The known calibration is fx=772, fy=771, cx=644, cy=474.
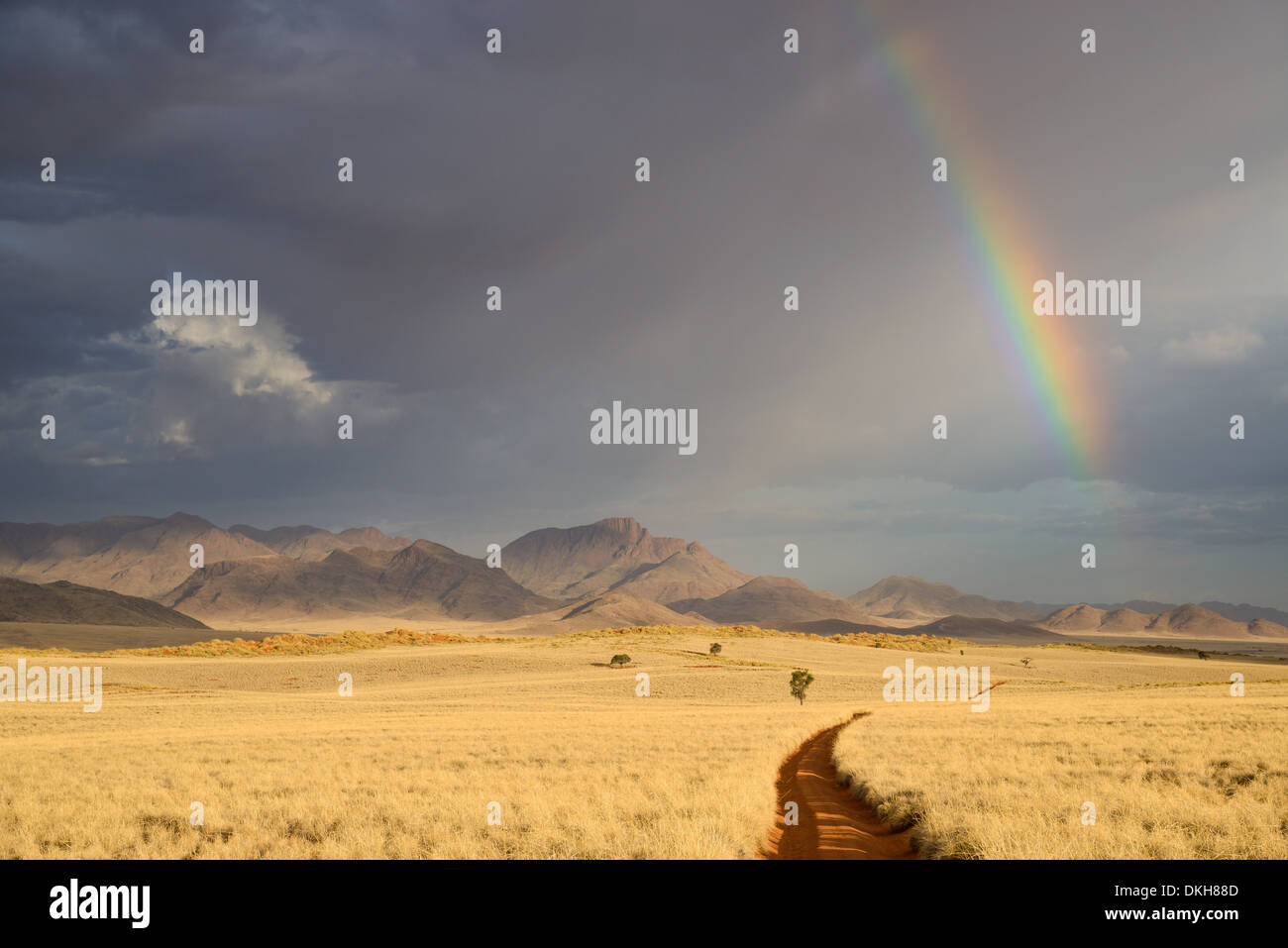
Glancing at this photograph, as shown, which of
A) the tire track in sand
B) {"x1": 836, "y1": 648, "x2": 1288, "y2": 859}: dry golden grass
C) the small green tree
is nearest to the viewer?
{"x1": 836, "y1": 648, "x2": 1288, "y2": 859}: dry golden grass

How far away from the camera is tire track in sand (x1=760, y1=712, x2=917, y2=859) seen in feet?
42.0

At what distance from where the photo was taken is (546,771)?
2011 centimetres

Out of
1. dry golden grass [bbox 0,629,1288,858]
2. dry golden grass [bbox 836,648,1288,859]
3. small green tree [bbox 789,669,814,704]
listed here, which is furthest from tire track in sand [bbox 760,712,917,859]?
small green tree [bbox 789,669,814,704]

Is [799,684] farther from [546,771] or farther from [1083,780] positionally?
[1083,780]

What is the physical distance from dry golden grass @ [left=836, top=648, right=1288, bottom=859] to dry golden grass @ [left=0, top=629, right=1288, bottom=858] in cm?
11

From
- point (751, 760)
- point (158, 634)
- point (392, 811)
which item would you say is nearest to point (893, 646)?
point (751, 760)

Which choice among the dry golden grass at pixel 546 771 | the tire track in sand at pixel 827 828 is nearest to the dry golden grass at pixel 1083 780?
the dry golden grass at pixel 546 771

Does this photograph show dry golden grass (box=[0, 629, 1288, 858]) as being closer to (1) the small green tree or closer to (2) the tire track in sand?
(2) the tire track in sand

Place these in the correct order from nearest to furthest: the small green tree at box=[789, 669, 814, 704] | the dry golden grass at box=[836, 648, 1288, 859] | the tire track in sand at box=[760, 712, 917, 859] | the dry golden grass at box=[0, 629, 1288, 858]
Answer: the dry golden grass at box=[836, 648, 1288, 859] → the dry golden grass at box=[0, 629, 1288, 858] → the tire track in sand at box=[760, 712, 917, 859] → the small green tree at box=[789, 669, 814, 704]

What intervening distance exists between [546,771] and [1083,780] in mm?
12815
